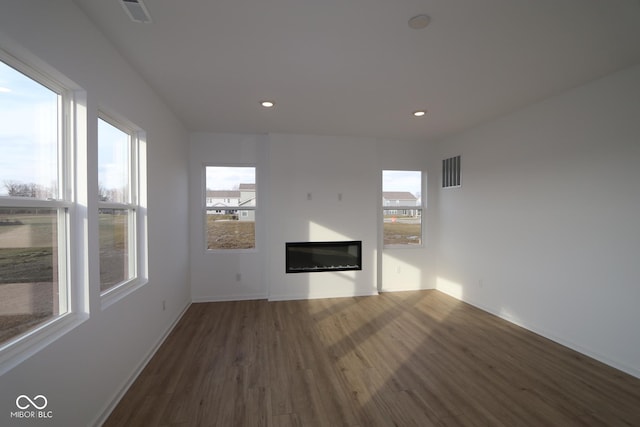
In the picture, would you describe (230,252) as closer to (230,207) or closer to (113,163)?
(230,207)

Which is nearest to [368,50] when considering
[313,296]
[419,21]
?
[419,21]

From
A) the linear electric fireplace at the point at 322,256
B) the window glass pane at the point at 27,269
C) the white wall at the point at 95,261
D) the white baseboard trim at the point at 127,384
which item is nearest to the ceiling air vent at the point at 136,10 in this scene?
the white wall at the point at 95,261

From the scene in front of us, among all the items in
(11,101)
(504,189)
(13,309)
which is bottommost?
(13,309)

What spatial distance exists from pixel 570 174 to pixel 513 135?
876 mm

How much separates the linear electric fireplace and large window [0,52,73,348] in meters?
3.12

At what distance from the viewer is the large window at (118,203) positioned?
2.17 metres

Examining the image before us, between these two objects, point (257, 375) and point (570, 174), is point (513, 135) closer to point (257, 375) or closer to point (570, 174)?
point (570, 174)

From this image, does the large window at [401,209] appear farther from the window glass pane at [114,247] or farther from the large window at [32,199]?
the large window at [32,199]

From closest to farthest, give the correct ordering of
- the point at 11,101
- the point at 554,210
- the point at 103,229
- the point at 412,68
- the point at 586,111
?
the point at 11,101 → the point at 103,229 → the point at 412,68 → the point at 586,111 → the point at 554,210

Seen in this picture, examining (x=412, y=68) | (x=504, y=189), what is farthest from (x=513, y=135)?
(x=412, y=68)

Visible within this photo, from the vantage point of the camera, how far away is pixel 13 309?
54.0 inches

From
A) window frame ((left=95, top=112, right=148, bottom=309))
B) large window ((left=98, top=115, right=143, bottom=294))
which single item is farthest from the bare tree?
window frame ((left=95, top=112, right=148, bottom=309))

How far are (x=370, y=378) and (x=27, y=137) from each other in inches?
110

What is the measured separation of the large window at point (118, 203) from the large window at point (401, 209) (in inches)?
148
